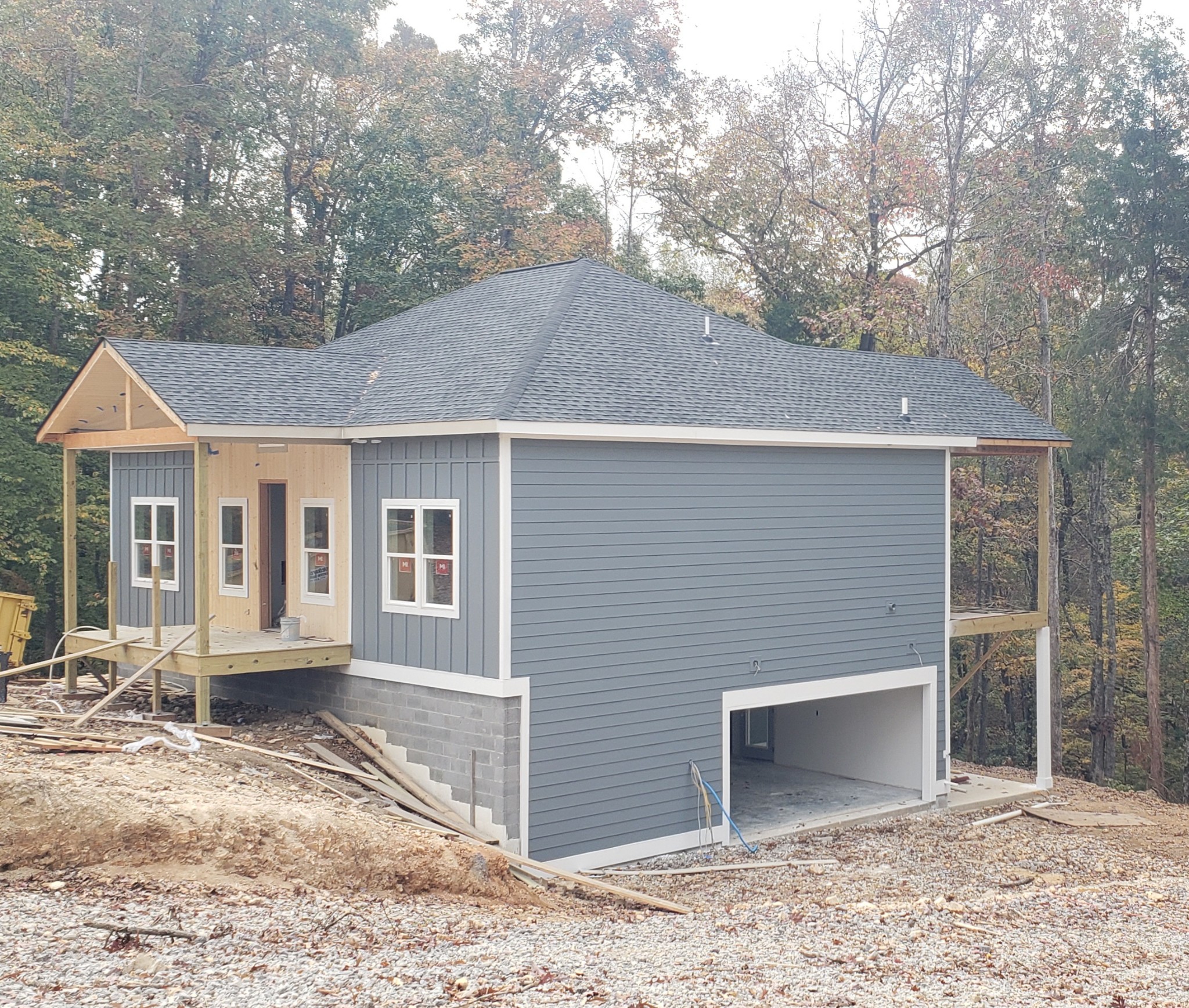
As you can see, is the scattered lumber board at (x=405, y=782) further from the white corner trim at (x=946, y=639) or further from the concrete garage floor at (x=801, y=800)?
the white corner trim at (x=946, y=639)

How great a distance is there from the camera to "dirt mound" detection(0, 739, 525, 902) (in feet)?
28.0

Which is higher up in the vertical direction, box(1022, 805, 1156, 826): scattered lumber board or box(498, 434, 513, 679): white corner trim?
box(498, 434, 513, 679): white corner trim

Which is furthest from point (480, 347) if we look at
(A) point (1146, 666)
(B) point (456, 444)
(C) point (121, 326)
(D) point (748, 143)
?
(D) point (748, 143)

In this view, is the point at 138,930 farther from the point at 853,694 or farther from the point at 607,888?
the point at 853,694

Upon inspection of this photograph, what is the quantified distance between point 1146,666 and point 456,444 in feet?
54.1

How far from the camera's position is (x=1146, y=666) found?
23.3 m

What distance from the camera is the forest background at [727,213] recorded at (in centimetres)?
2278

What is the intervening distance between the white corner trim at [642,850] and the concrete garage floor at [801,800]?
552mm

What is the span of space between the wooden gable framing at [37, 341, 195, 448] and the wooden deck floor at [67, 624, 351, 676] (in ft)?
7.54

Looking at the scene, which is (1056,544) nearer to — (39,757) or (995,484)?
(995,484)

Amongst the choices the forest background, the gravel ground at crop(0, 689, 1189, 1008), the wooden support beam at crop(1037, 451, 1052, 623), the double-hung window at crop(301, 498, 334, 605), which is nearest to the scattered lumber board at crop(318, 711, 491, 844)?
the gravel ground at crop(0, 689, 1189, 1008)

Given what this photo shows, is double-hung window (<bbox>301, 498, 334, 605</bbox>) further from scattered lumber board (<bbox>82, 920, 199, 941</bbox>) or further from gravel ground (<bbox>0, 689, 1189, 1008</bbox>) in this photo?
scattered lumber board (<bbox>82, 920, 199, 941</bbox>)

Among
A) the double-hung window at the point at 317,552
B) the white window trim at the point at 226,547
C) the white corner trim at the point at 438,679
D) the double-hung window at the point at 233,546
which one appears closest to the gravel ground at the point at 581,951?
the white corner trim at the point at 438,679

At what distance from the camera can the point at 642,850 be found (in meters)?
13.1
